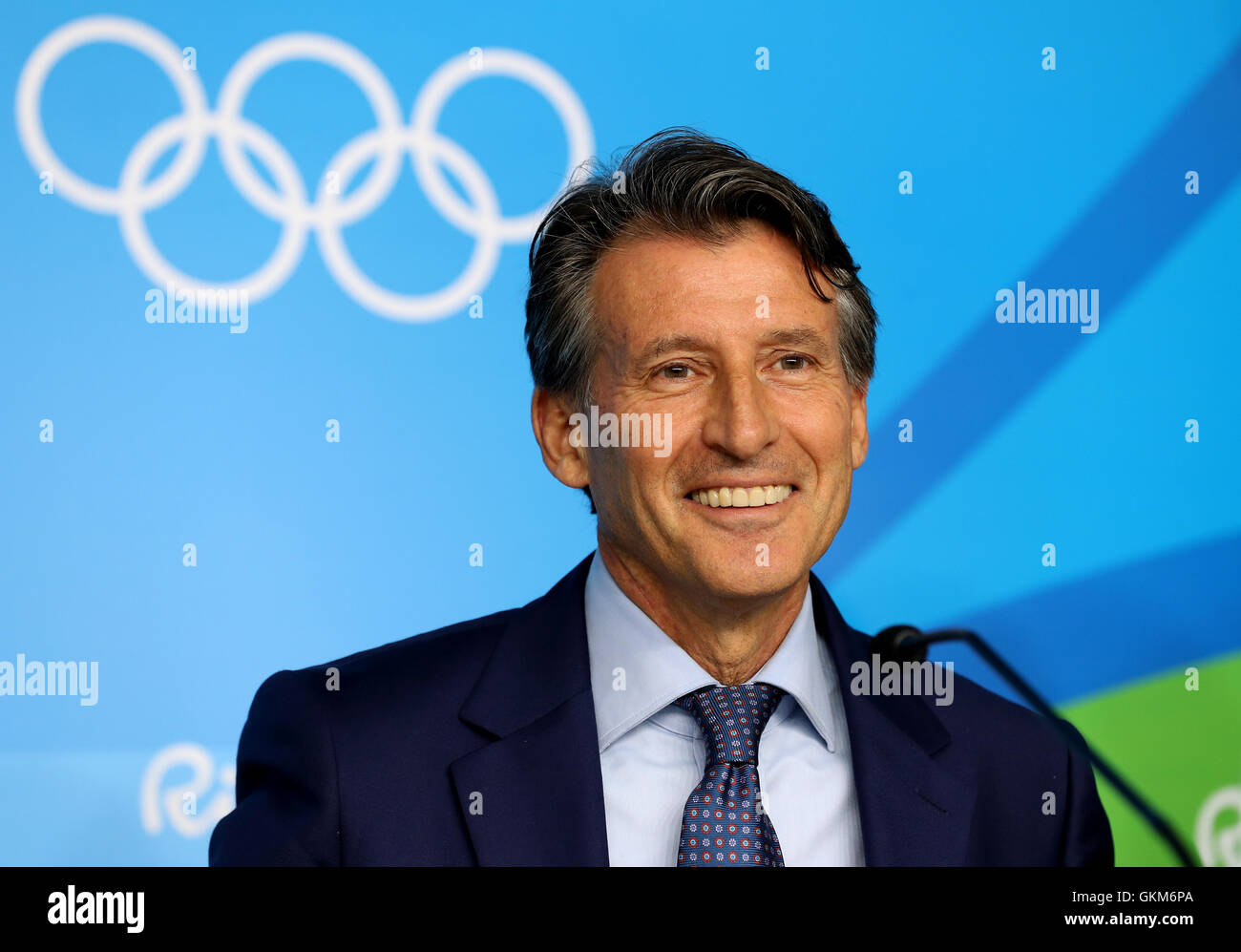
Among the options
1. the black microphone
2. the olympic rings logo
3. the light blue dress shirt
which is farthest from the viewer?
the olympic rings logo

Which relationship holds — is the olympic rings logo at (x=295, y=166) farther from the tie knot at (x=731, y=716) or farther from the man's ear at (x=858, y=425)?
the tie knot at (x=731, y=716)

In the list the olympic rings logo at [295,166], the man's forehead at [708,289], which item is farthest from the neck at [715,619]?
the olympic rings logo at [295,166]

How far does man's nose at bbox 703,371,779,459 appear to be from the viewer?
6.42 feet

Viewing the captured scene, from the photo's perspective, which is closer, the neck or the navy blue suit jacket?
the navy blue suit jacket

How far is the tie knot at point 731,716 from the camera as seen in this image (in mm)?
1893

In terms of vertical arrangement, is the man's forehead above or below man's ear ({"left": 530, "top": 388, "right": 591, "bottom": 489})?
above

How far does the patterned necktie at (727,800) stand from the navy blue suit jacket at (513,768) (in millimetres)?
123

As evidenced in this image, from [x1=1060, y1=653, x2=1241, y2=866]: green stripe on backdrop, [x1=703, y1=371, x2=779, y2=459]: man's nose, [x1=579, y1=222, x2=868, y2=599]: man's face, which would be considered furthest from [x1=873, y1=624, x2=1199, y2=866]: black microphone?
[x1=1060, y1=653, x2=1241, y2=866]: green stripe on backdrop

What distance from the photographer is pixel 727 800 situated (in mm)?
1853

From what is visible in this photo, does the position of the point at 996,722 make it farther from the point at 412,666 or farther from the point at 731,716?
the point at 412,666

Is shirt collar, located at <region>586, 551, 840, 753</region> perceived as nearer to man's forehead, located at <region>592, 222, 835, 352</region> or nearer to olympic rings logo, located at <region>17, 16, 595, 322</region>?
man's forehead, located at <region>592, 222, 835, 352</region>
